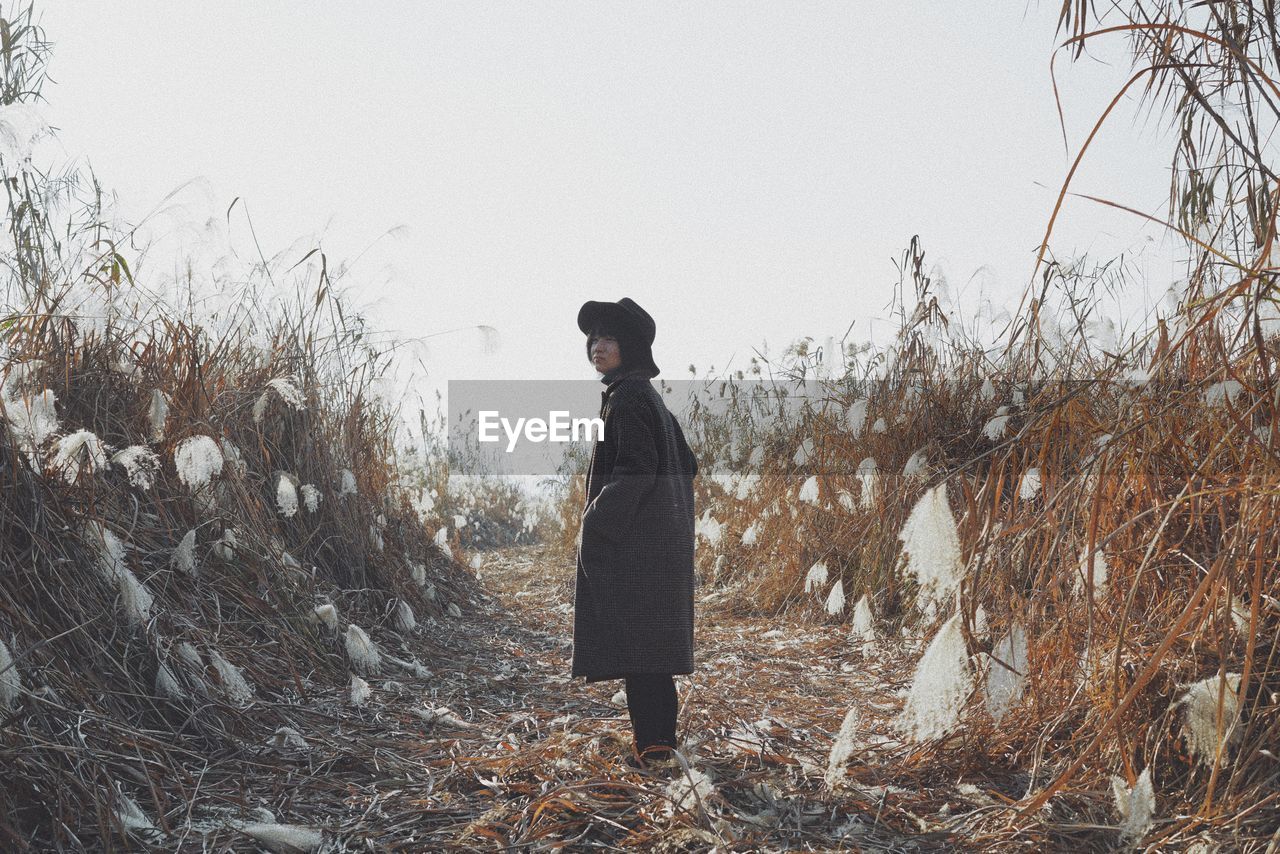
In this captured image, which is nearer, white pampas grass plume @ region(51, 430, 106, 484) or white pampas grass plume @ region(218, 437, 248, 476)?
white pampas grass plume @ region(51, 430, 106, 484)

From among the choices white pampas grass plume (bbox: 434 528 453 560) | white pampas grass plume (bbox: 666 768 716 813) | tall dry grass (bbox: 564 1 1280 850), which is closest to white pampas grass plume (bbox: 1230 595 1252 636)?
tall dry grass (bbox: 564 1 1280 850)

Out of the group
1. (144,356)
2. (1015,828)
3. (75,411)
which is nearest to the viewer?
(1015,828)

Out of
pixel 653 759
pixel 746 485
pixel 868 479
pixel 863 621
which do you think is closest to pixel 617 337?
pixel 653 759

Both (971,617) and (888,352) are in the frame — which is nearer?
(971,617)

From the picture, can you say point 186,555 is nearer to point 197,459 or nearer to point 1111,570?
point 197,459

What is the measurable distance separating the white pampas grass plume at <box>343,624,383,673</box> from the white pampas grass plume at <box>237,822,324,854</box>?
1.41m

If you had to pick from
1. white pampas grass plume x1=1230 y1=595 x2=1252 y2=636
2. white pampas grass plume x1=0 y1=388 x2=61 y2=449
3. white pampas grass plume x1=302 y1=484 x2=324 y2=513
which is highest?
white pampas grass plume x1=0 y1=388 x2=61 y2=449

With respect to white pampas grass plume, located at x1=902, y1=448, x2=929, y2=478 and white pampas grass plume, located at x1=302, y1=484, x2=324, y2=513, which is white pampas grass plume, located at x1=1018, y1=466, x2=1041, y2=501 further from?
white pampas grass plume, located at x1=302, y1=484, x2=324, y2=513

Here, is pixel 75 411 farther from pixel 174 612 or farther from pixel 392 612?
pixel 392 612

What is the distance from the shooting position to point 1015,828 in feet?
6.46

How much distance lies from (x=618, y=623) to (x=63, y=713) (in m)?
1.41

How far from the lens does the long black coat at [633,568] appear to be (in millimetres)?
2523

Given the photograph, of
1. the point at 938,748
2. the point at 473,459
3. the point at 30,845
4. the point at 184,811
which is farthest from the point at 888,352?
the point at 473,459

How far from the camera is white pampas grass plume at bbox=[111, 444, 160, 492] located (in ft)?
8.88
